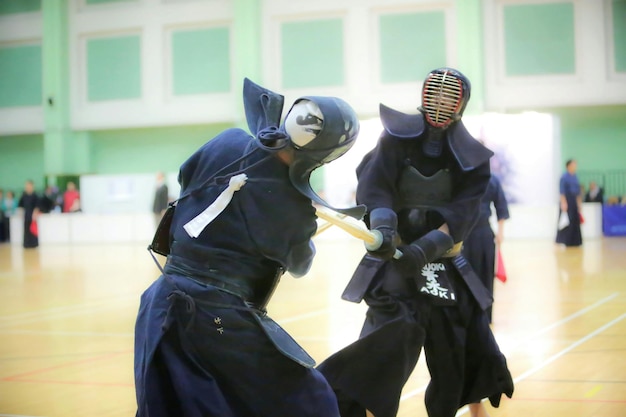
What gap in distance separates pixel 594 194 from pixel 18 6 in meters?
22.3

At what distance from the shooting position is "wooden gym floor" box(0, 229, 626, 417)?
6738mm

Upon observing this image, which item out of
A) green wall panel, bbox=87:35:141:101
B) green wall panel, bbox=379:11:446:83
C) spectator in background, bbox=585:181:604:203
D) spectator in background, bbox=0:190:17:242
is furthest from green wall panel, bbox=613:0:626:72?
spectator in background, bbox=0:190:17:242

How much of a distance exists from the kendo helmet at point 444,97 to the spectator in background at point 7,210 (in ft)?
98.5

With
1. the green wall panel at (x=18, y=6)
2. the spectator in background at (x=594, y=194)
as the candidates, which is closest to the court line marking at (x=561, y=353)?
the spectator in background at (x=594, y=194)

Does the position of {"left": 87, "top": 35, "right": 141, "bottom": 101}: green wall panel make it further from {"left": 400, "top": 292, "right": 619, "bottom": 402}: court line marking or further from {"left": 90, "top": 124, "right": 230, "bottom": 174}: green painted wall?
{"left": 400, "top": 292, "right": 619, "bottom": 402}: court line marking

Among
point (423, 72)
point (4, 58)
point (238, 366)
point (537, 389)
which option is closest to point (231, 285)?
point (238, 366)

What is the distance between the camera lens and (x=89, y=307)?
12648 millimetres

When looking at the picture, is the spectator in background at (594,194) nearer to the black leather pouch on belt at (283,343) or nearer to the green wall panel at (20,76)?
the green wall panel at (20,76)

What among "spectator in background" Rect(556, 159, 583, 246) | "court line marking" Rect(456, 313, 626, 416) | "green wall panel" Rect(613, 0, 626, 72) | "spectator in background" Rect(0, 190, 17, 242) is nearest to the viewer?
"court line marking" Rect(456, 313, 626, 416)

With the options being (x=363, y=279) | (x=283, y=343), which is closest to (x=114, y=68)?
(x=363, y=279)

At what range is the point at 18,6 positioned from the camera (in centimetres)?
3400

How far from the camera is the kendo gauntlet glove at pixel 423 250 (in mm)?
4887

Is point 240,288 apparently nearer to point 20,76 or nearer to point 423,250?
point 423,250

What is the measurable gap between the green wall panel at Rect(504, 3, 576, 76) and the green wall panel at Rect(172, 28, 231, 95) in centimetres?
981
